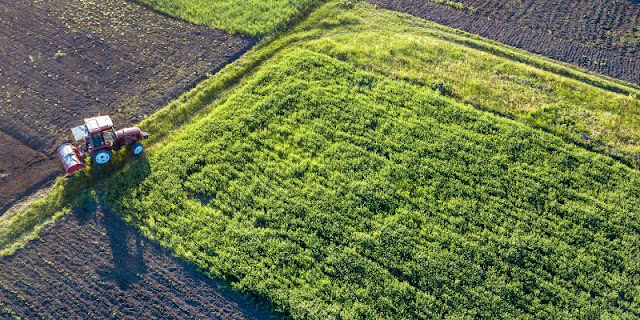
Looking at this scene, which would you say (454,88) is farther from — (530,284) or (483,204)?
(530,284)

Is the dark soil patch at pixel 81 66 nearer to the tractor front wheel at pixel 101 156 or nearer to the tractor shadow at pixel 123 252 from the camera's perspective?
the tractor front wheel at pixel 101 156

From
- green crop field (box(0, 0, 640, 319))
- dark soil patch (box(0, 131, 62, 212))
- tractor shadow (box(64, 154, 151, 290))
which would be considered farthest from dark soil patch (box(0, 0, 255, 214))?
tractor shadow (box(64, 154, 151, 290))

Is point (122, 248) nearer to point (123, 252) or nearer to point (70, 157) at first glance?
point (123, 252)

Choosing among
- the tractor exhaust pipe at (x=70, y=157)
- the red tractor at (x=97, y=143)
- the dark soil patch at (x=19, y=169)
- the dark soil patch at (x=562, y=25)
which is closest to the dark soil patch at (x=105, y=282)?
the tractor exhaust pipe at (x=70, y=157)

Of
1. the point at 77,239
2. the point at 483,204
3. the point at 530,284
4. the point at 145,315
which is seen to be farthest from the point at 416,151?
the point at 77,239

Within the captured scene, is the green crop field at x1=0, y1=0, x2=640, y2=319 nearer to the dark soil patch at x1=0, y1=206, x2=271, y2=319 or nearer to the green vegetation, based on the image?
the dark soil patch at x1=0, y1=206, x2=271, y2=319

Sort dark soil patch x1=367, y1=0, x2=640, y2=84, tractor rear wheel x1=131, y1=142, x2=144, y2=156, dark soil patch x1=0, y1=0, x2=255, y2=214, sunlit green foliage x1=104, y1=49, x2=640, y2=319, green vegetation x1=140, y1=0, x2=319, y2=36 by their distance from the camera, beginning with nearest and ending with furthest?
1. sunlit green foliage x1=104, y1=49, x2=640, y2=319
2. tractor rear wheel x1=131, y1=142, x2=144, y2=156
3. dark soil patch x1=0, y1=0, x2=255, y2=214
4. dark soil patch x1=367, y1=0, x2=640, y2=84
5. green vegetation x1=140, y1=0, x2=319, y2=36

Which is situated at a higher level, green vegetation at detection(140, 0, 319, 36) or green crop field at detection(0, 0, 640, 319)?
green vegetation at detection(140, 0, 319, 36)

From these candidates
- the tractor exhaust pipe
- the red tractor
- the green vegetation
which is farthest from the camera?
the green vegetation
